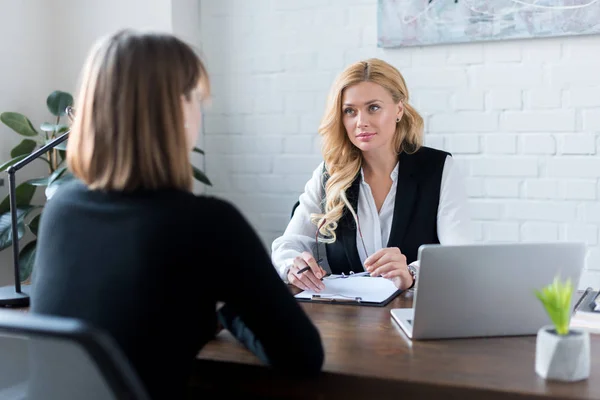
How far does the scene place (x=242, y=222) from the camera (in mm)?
1116

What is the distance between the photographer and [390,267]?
5.81 feet

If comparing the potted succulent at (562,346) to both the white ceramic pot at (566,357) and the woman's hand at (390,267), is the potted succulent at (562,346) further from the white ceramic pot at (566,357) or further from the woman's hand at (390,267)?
the woman's hand at (390,267)

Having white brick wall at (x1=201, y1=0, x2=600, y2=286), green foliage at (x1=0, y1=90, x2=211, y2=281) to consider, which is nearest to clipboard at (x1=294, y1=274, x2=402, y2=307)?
green foliage at (x1=0, y1=90, x2=211, y2=281)

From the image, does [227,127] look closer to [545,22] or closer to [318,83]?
[318,83]

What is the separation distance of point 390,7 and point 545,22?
1.88 ft

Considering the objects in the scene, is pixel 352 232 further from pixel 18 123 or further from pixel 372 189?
pixel 18 123

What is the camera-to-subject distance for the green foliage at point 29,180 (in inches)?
104

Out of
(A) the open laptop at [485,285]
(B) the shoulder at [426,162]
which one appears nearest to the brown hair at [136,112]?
(A) the open laptop at [485,285]

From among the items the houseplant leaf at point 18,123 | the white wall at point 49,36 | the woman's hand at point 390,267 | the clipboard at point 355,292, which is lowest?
the clipboard at point 355,292

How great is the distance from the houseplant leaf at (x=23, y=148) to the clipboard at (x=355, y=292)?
4.72 feet

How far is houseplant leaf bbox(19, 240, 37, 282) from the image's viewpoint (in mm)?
2693

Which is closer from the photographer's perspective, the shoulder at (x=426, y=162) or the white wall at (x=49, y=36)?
the shoulder at (x=426, y=162)

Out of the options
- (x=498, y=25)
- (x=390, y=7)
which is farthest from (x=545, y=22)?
(x=390, y=7)

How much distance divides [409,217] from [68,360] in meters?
1.44
